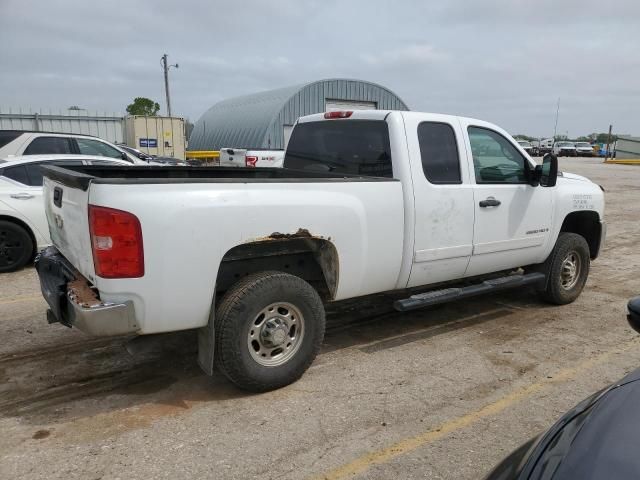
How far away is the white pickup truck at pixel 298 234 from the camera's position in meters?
3.15

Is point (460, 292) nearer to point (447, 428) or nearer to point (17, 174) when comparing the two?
point (447, 428)

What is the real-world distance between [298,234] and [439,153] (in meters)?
1.67

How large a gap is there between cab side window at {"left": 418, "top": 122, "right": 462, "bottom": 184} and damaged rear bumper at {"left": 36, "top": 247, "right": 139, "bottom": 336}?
2636mm

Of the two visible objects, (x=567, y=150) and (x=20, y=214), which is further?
(x=567, y=150)

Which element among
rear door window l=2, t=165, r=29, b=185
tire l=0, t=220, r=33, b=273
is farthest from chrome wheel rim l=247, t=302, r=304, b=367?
→ rear door window l=2, t=165, r=29, b=185

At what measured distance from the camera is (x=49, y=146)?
32.6ft

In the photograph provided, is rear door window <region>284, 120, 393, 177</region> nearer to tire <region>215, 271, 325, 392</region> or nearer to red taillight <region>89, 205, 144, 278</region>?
tire <region>215, 271, 325, 392</region>

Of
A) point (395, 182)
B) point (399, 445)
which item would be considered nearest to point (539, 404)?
point (399, 445)

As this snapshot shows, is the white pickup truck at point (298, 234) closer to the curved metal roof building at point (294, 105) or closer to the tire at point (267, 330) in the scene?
the tire at point (267, 330)

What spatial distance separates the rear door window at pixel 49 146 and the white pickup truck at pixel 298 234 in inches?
213

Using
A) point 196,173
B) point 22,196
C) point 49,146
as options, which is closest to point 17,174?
Result: point 22,196

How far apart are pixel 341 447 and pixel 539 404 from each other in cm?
151

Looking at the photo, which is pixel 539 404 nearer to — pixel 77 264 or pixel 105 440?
pixel 105 440

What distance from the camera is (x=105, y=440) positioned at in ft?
10.4
